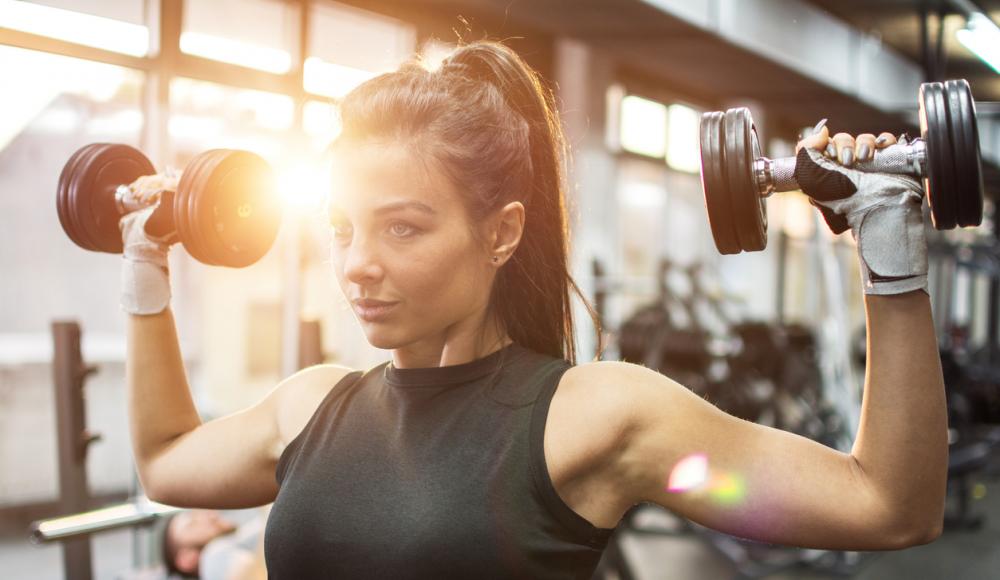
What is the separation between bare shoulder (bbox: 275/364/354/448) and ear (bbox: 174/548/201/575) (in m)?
1.51

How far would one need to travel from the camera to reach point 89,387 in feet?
12.4

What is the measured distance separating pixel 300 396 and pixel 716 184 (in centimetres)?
55

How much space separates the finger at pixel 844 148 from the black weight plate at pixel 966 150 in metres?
0.08

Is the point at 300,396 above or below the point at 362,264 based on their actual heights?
below

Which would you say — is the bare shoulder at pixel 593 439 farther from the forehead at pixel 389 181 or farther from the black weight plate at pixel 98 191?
the black weight plate at pixel 98 191

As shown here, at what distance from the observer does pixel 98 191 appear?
1231 mm

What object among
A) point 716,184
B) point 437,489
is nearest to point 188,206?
point 437,489

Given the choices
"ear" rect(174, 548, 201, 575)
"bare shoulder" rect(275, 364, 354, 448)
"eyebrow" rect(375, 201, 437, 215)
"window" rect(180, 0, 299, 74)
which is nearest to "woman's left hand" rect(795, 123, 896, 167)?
"eyebrow" rect(375, 201, 437, 215)

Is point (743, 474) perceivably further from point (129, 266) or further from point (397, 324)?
point (129, 266)

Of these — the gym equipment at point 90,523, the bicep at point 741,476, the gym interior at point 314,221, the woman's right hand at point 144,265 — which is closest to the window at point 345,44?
the gym interior at point 314,221

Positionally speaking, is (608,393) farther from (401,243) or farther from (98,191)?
(98,191)

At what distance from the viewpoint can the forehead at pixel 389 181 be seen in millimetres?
883

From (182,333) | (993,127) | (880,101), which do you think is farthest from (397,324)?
(993,127)

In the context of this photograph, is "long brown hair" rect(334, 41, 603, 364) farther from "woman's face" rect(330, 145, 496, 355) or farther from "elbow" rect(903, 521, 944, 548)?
"elbow" rect(903, 521, 944, 548)
